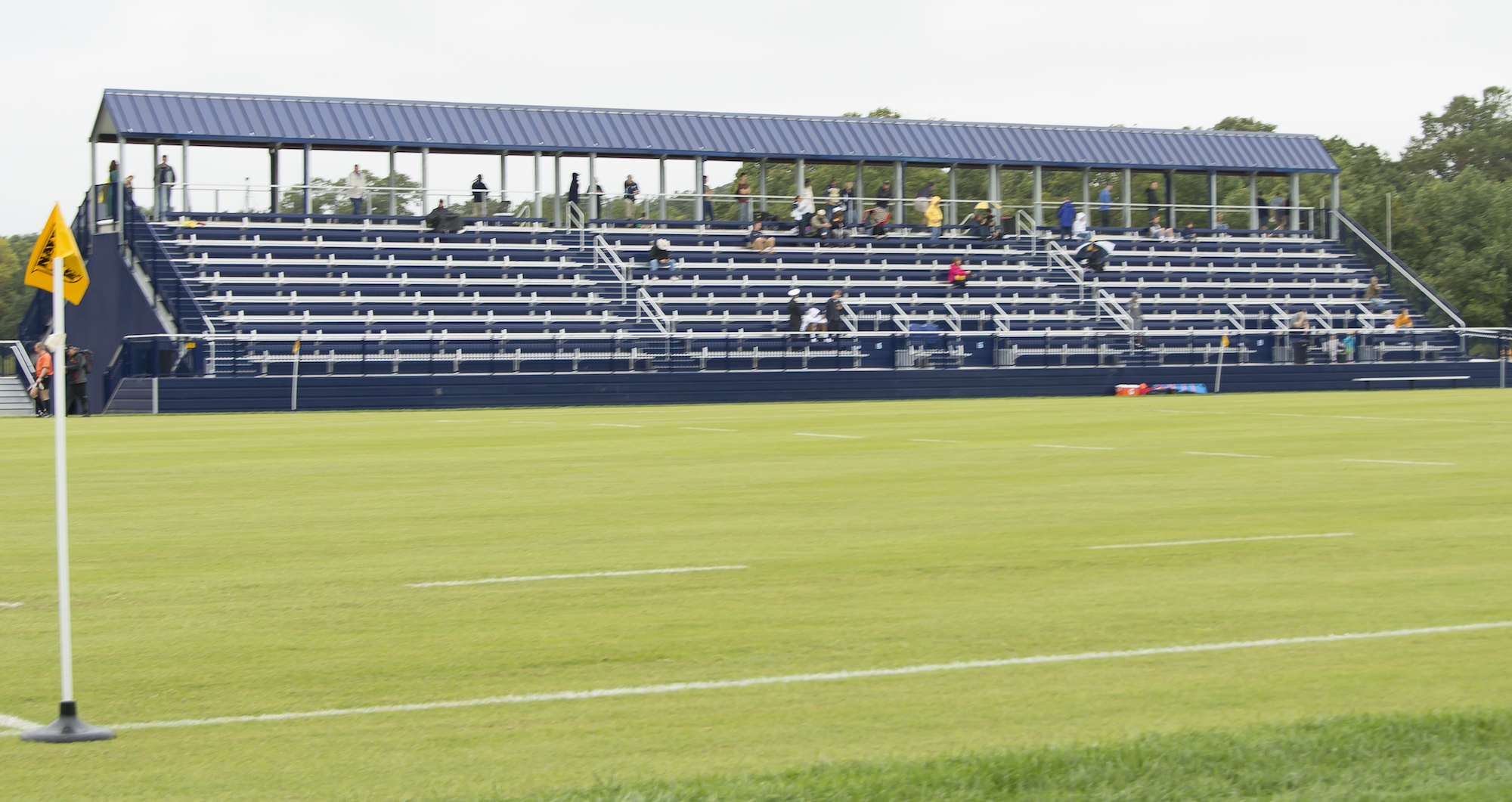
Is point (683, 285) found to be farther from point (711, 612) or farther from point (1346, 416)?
point (711, 612)

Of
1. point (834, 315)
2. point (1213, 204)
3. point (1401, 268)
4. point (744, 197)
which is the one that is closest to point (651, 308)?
point (834, 315)

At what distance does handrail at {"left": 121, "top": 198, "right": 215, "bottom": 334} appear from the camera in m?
35.5

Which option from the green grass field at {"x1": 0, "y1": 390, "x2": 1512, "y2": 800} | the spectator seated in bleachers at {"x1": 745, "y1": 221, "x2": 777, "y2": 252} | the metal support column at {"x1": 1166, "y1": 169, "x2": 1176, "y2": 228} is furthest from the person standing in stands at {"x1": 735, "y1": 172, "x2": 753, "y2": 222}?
the green grass field at {"x1": 0, "y1": 390, "x2": 1512, "y2": 800}

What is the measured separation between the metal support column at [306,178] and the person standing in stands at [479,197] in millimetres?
4337

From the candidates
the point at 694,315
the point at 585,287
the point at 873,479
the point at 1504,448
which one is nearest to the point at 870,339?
the point at 694,315

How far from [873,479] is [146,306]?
83.3 ft

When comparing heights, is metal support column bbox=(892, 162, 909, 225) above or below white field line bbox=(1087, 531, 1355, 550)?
above

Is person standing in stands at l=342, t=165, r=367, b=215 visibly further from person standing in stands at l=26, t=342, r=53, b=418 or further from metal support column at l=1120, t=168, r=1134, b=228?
metal support column at l=1120, t=168, r=1134, b=228

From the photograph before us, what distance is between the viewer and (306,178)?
1709 inches

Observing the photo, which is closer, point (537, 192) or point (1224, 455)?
point (1224, 455)

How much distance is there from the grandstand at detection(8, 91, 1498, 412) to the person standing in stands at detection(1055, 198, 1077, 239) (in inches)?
34.6

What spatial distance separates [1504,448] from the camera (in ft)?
62.8

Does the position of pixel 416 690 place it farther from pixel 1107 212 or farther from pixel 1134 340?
pixel 1107 212

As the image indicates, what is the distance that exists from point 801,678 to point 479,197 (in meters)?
39.0
